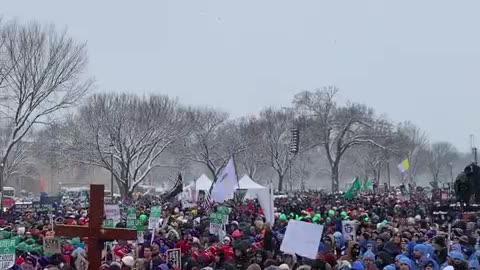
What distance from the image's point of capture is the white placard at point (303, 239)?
10.6 metres

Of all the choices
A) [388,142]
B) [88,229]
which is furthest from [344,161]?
[88,229]

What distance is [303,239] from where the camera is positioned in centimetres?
1069

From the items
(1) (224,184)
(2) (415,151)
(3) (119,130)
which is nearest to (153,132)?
(3) (119,130)

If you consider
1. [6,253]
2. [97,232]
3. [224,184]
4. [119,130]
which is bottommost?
[6,253]

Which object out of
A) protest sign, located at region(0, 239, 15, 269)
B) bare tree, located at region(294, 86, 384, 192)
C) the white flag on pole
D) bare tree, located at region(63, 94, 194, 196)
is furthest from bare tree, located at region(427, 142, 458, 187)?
protest sign, located at region(0, 239, 15, 269)

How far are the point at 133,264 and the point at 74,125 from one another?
41.3 metres

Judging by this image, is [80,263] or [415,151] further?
[415,151]

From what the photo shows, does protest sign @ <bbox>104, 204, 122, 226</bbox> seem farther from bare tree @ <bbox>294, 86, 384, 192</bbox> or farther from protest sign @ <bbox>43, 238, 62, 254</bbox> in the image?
bare tree @ <bbox>294, 86, 384, 192</bbox>

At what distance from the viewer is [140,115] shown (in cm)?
5006

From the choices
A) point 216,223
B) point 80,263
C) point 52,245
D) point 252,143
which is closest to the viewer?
point 80,263

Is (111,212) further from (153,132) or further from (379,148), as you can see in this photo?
(379,148)

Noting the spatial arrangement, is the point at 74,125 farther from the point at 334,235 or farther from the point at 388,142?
the point at 334,235

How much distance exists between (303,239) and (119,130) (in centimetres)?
3936

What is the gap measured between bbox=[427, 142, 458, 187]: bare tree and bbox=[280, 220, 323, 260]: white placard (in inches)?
3870
